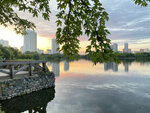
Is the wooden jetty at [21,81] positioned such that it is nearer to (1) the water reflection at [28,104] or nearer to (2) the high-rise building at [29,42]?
(1) the water reflection at [28,104]

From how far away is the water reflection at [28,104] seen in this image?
705 cm

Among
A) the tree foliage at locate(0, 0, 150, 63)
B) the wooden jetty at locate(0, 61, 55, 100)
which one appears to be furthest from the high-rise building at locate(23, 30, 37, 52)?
the tree foliage at locate(0, 0, 150, 63)

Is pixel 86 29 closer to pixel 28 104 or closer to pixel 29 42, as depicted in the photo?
pixel 28 104

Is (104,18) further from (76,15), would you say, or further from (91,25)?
(76,15)

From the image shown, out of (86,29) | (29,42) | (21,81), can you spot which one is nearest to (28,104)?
(21,81)

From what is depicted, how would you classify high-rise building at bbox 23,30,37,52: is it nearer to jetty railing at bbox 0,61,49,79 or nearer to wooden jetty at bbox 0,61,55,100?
jetty railing at bbox 0,61,49,79

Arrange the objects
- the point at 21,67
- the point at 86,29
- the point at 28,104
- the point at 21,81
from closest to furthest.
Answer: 1. the point at 86,29
2. the point at 28,104
3. the point at 21,81
4. the point at 21,67

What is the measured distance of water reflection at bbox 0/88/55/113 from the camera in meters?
7.05

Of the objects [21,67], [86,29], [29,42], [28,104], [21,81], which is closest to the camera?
[86,29]

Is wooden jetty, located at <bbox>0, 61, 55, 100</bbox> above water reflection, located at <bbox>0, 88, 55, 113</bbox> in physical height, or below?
above

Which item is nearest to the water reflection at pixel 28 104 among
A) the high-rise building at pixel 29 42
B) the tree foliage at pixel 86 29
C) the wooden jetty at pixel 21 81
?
the wooden jetty at pixel 21 81

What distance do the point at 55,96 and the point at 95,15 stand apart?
8.96 meters

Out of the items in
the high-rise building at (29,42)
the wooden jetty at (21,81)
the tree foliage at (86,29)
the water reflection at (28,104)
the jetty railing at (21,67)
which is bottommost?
the water reflection at (28,104)

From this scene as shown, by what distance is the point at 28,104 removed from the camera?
781cm
